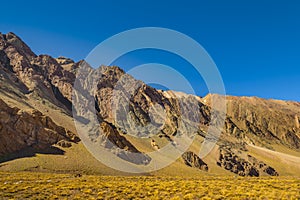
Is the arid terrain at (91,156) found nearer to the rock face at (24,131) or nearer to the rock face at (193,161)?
the rock face at (24,131)

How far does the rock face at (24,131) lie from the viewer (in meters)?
72.2

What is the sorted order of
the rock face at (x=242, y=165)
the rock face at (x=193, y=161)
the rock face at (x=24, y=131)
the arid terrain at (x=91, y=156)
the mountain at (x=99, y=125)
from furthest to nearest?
the rock face at (x=242, y=165) < the rock face at (x=193, y=161) < the mountain at (x=99, y=125) < the rock face at (x=24, y=131) < the arid terrain at (x=91, y=156)

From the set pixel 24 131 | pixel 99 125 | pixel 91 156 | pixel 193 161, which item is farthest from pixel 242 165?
pixel 24 131

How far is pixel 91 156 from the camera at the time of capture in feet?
255

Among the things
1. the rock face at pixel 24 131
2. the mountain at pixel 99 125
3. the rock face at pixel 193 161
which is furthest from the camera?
the rock face at pixel 193 161

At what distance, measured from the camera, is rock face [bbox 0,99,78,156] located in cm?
7225

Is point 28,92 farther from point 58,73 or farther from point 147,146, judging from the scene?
point 147,146

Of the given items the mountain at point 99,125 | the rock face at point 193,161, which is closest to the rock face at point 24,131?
the mountain at point 99,125

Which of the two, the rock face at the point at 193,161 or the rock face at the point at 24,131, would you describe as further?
the rock face at the point at 193,161

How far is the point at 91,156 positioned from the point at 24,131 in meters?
20.8

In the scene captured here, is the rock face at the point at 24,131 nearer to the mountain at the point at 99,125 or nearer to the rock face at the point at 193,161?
the mountain at the point at 99,125

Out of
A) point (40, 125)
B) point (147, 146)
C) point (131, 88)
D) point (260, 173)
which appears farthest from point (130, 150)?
point (131, 88)

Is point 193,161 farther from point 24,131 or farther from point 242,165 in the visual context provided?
point 24,131

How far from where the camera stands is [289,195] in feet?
87.7
